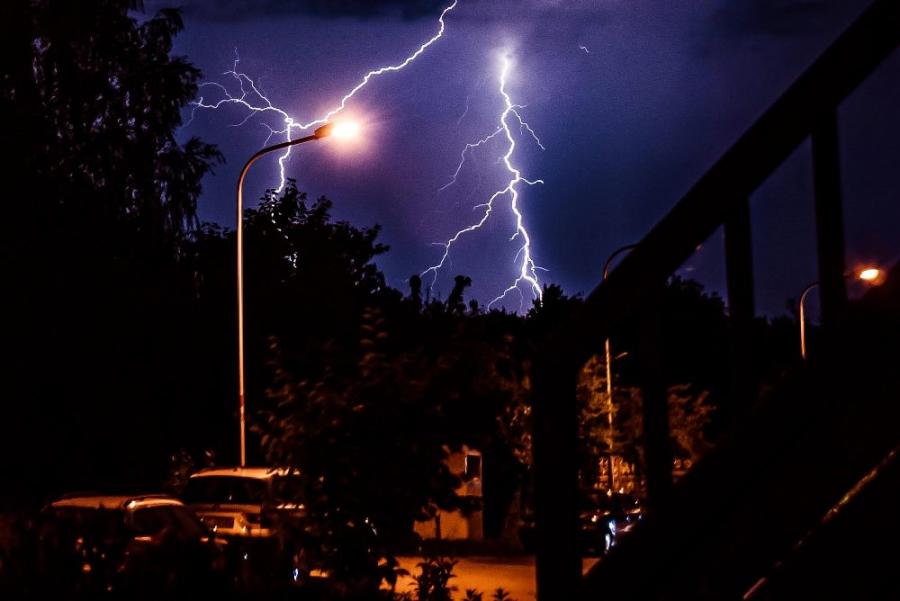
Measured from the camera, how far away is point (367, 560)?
615 cm

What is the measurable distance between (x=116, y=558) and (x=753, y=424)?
312 cm

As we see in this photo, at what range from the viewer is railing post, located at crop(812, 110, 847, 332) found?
2.67m

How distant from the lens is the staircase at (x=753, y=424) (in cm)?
247

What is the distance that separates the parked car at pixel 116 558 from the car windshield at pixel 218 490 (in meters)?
11.2

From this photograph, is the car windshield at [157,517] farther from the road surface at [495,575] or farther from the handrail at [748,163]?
the handrail at [748,163]

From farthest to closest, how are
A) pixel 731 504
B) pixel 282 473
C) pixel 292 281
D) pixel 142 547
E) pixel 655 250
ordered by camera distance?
pixel 292 281 → pixel 282 473 → pixel 142 547 → pixel 655 250 → pixel 731 504

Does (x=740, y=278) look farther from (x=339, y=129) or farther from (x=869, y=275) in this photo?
(x=339, y=129)

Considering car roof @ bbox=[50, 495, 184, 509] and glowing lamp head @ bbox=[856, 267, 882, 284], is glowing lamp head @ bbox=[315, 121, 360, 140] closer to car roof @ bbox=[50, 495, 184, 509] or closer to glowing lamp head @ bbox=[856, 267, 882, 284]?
car roof @ bbox=[50, 495, 184, 509]

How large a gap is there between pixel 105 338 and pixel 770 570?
25135mm

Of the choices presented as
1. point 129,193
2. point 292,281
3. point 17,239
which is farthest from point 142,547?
point 292,281

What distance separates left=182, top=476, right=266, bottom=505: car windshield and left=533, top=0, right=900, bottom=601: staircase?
45.4ft

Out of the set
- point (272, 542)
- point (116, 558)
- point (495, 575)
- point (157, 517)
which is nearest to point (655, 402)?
point (272, 542)

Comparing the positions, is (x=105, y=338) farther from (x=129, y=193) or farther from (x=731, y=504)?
(x=731, y=504)

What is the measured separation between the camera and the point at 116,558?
4.74 meters
